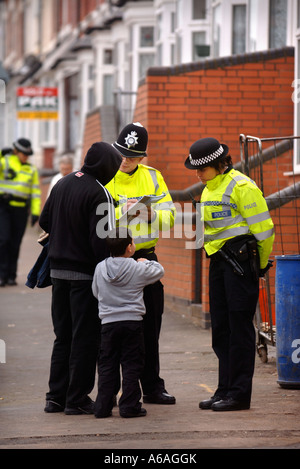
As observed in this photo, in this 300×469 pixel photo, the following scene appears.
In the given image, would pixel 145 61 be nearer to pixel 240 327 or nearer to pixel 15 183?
pixel 15 183

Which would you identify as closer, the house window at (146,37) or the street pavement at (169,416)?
the street pavement at (169,416)

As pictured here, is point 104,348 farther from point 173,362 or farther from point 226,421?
point 173,362

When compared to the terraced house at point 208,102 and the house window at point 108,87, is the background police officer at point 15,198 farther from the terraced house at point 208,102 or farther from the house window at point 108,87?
the house window at point 108,87

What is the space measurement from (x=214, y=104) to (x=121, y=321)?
6.92m

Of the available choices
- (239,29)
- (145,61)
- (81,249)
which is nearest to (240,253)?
(81,249)

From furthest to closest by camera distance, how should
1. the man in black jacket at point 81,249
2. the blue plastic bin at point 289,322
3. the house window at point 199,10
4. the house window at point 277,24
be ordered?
the house window at point 199,10, the house window at point 277,24, the blue plastic bin at point 289,322, the man in black jacket at point 81,249

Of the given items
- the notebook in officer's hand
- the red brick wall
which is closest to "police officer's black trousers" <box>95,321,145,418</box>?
the notebook in officer's hand

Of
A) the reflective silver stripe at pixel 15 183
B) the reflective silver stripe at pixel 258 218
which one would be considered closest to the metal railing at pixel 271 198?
the reflective silver stripe at pixel 258 218

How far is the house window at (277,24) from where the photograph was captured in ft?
47.2

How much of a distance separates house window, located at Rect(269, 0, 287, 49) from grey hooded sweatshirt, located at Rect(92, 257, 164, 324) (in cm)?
825

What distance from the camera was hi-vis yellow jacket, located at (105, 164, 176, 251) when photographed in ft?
23.7

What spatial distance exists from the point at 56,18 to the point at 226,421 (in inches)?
1178

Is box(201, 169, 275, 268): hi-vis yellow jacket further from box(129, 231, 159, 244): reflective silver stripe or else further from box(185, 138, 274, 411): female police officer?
box(129, 231, 159, 244): reflective silver stripe

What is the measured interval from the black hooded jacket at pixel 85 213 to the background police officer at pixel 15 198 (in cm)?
770
